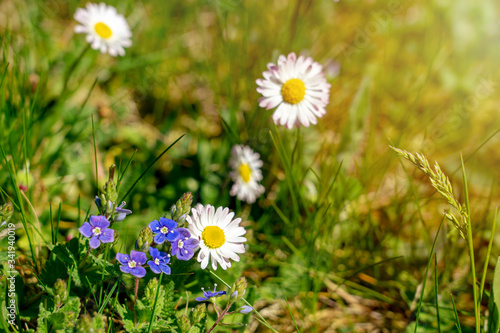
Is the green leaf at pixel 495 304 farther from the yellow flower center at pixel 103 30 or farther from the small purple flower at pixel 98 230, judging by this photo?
the yellow flower center at pixel 103 30


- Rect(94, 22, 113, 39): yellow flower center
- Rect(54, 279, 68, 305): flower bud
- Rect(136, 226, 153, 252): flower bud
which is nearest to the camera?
Rect(54, 279, 68, 305): flower bud

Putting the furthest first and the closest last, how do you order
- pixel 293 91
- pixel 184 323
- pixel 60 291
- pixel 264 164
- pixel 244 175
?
pixel 264 164 < pixel 244 175 < pixel 293 91 < pixel 184 323 < pixel 60 291

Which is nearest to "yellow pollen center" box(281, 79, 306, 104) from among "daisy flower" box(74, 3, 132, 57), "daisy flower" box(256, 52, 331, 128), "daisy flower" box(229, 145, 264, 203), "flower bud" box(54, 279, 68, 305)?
"daisy flower" box(256, 52, 331, 128)

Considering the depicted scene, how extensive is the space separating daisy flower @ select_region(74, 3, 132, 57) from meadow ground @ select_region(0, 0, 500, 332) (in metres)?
0.20

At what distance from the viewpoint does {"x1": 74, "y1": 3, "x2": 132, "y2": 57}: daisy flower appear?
2.47 metres

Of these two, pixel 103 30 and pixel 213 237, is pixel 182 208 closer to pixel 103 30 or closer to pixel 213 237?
pixel 213 237

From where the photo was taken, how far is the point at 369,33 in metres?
3.72

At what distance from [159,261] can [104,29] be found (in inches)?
67.3

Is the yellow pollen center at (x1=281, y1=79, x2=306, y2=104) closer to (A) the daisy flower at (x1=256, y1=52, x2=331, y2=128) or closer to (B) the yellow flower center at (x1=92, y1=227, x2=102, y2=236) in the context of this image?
(A) the daisy flower at (x1=256, y1=52, x2=331, y2=128)

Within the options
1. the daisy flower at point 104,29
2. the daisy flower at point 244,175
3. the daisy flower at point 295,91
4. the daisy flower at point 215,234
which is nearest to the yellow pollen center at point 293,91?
the daisy flower at point 295,91

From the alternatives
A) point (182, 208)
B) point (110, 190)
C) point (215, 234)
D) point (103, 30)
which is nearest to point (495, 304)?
point (215, 234)

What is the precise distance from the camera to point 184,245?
1.51 metres

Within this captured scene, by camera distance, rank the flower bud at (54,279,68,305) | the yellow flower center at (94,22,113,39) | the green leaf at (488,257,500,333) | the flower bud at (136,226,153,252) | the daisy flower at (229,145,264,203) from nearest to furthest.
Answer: the flower bud at (54,279,68,305), the flower bud at (136,226,153,252), the green leaf at (488,257,500,333), the daisy flower at (229,145,264,203), the yellow flower center at (94,22,113,39)

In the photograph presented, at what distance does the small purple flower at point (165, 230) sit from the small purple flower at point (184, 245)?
0.10 feet
